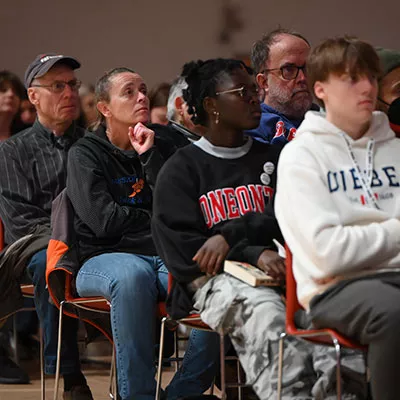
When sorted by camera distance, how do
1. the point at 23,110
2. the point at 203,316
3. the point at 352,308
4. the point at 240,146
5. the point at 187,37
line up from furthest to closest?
1. the point at 187,37
2. the point at 23,110
3. the point at 240,146
4. the point at 203,316
5. the point at 352,308

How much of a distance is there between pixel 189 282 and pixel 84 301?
0.77 m

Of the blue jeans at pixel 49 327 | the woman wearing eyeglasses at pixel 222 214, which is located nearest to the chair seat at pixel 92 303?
the blue jeans at pixel 49 327

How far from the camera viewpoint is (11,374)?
16.4 ft

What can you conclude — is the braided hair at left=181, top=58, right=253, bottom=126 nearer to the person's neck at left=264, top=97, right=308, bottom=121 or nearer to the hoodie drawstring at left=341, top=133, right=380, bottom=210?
the person's neck at left=264, top=97, right=308, bottom=121

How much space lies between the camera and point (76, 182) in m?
3.92

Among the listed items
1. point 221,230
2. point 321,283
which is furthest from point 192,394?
point 321,283

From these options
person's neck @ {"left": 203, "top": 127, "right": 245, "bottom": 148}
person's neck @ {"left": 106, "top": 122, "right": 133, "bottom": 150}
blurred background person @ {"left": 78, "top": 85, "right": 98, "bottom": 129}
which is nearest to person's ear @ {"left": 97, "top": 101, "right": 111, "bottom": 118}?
person's neck @ {"left": 106, "top": 122, "right": 133, "bottom": 150}

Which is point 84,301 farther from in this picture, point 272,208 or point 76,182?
point 272,208

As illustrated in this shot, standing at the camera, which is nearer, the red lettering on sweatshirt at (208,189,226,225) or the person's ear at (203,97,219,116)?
the red lettering on sweatshirt at (208,189,226,225)

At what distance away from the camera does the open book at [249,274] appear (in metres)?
2.94

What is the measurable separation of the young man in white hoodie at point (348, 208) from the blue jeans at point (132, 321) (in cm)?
91

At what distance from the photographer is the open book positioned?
9.66 ft

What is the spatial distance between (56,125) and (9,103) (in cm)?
112

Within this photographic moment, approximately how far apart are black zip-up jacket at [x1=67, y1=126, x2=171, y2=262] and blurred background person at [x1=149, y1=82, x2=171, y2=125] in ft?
5.72
